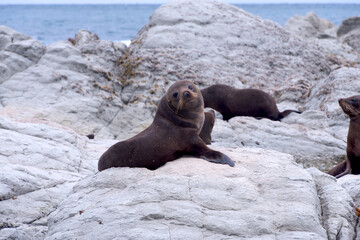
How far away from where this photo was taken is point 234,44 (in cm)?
1867

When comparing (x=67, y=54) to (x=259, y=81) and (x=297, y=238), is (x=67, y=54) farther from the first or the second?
(x=297, y=238)

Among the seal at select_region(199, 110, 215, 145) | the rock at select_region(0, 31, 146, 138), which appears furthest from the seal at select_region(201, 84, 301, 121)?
the seal at select_region(199, 110, 215, 145)

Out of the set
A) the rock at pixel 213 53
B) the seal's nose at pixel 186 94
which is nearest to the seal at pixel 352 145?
the seal's nose at pixel 186 94

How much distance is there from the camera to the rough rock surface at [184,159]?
5355 mm

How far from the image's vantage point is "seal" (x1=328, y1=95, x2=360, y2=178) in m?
9.60

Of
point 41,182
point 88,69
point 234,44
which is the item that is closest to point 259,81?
point 234,44

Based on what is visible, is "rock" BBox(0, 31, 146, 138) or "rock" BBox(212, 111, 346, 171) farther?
"rock" BBox(0, 31, 146, 138)

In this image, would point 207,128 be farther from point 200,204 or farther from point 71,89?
point 71,89

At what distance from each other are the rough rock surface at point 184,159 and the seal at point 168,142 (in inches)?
9.1

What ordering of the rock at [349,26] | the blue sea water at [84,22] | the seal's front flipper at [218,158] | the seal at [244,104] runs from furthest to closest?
the blue sea water at [84,22]
the rock at [349,26]
the seal at [244,104]
the seal's front flipper at [218,158]

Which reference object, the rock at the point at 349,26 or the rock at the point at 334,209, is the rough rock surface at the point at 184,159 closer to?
the rock at the point at 334,209

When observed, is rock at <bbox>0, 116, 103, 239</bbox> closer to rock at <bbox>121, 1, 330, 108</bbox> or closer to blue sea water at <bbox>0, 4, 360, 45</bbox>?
rock at <bbox>121, 1, 330, 108</bbox>

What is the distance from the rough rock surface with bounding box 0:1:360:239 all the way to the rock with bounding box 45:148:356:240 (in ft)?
0.05

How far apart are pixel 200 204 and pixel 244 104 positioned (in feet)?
26.3
